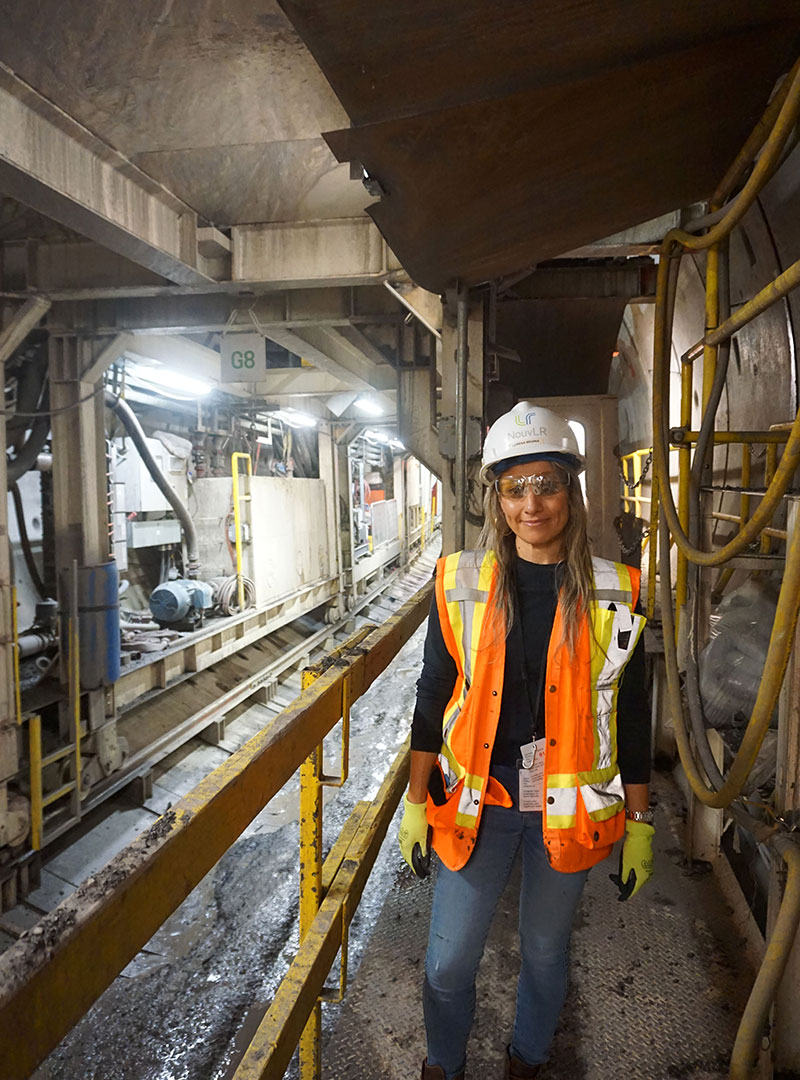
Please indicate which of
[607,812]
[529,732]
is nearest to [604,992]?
[607,812]

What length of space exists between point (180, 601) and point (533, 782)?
22.4 feet

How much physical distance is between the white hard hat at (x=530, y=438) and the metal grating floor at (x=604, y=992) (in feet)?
6.33

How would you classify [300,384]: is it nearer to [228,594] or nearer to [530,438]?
[228,594]

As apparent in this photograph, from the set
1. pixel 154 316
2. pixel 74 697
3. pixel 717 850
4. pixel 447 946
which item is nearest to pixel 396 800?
pixel 447 946

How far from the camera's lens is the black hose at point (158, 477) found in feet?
23.6

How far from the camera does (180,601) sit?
7.93 m

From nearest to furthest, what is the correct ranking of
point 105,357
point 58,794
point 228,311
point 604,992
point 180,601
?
point 604,992 < point 58,794 < point 228,311 < point 105,357 < point 180,601

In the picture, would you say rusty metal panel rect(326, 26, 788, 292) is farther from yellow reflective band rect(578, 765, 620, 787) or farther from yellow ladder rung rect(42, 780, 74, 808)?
yellow ladder rung rect(42, 780, 74, 808)

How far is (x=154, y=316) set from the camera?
18.9 ft

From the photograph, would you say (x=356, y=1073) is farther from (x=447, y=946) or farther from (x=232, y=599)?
(x=232, y=599)

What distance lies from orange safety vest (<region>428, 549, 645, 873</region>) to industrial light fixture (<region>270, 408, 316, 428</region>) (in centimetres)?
961

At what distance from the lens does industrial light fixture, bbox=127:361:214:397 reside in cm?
764

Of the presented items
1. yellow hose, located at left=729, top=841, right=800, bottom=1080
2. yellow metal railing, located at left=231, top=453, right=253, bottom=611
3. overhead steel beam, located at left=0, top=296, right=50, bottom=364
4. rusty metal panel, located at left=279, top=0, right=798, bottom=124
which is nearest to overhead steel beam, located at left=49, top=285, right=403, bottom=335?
overhead steel beam, located at left=0, top=296, right=50, bottom=364

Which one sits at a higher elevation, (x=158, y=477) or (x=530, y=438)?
(x=158, y=477)
